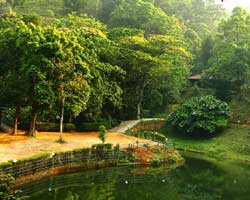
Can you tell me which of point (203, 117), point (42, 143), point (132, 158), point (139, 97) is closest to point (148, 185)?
point (132, 158)

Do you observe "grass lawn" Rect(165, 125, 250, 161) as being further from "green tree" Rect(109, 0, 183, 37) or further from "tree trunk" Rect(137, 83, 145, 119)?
"green tree" Rect(109, 0, 183, 37)

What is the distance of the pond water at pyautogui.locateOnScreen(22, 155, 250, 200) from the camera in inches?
909

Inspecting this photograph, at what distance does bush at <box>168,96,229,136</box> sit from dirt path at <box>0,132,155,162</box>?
8021 mm

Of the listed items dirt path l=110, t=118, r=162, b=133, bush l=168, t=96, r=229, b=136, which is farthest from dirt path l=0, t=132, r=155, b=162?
bush l=168, t=96, r=229, b=136

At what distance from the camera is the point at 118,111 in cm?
5041

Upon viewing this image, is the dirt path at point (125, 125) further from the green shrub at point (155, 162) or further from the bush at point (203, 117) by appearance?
the green shrub at point (155, 162)

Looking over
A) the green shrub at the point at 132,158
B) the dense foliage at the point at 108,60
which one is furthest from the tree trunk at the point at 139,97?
the green shrub at the point at 132,158

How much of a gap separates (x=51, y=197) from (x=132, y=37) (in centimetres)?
3002

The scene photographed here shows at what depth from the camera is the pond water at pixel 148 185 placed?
909 inches

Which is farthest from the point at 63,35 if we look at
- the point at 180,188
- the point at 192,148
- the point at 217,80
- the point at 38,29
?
the point at 217,80

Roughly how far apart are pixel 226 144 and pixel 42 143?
19.2 m

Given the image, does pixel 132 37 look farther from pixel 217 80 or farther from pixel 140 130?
Result: pixel 217 80

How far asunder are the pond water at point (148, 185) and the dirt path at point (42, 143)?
324cm

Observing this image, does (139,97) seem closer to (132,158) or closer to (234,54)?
(234,54)
